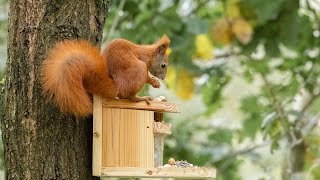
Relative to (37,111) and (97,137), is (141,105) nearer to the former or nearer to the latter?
(97,137)

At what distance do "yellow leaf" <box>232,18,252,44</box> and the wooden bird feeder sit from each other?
2.01 m

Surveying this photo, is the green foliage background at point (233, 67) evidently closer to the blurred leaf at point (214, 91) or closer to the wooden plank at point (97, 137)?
the blurred leaf at point (214, 91)

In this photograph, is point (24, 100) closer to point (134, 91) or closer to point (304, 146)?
point (134, 91)

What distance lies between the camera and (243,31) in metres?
4.76

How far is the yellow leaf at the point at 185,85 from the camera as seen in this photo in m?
4.80

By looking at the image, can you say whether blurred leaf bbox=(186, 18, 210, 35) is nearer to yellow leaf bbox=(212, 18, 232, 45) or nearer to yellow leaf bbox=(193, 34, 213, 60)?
yellow leaf bbox=(193, 34, 213, 60)

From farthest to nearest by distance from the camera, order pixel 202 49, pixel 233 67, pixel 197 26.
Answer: pixel 233 67, pixel 202 49, pixel 197 26

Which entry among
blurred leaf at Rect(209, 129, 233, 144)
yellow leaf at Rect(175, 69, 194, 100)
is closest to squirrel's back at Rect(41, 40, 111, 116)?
yellow leaf at Rect(175, 69, 194, 100)

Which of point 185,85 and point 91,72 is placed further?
point 185,85

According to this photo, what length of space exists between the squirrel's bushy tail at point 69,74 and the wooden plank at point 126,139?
0.16m

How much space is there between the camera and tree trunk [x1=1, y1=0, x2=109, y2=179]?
254 cm

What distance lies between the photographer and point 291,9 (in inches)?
173

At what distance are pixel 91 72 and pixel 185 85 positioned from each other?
2.32 metres

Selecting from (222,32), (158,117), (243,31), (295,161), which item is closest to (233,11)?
(222,32)
